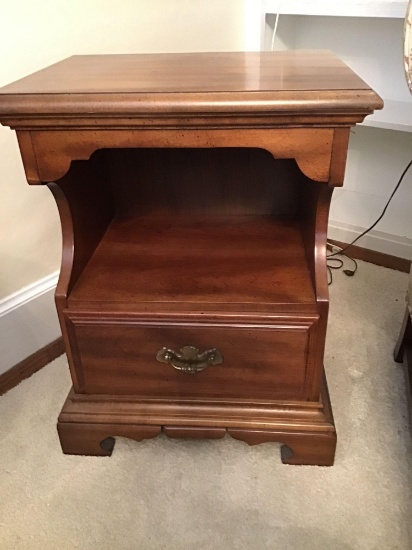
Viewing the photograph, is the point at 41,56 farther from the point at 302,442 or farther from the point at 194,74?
the point at 302,442

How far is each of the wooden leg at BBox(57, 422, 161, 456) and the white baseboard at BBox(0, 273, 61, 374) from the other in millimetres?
289

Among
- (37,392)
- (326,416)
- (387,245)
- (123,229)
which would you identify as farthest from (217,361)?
(387,245)

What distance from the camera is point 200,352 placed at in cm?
88

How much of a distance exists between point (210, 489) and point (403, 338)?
56 cm

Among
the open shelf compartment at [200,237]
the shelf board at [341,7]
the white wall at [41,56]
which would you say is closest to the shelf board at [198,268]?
the open shelf compartment at [200,237]

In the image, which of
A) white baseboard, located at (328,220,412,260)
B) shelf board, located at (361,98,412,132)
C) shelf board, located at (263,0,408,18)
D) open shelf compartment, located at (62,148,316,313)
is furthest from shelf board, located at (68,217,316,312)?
white baseboard, located at (328,220,412,260)

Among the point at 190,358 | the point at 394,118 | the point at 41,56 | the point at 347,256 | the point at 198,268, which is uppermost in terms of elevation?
the point at 41,56

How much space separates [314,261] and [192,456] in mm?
460

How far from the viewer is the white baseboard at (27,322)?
45.1 inches

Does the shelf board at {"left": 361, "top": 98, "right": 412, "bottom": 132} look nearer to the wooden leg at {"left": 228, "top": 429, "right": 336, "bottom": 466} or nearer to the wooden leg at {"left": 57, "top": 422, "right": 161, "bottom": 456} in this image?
the wooden leg at {"left": 228, "top": 429, "right": 336, "bottom": 466}

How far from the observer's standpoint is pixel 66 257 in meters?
0.85

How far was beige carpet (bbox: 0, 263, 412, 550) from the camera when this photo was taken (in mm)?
848

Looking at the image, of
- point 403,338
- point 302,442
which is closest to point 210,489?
point 302,442

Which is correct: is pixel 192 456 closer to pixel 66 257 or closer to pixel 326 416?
pixel 326 416
